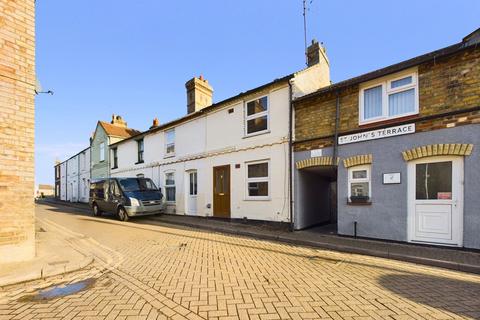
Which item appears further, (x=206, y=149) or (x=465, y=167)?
(x=206, y=149)

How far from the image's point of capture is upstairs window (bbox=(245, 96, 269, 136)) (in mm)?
11453

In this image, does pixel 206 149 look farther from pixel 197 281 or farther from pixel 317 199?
pixel 197 281

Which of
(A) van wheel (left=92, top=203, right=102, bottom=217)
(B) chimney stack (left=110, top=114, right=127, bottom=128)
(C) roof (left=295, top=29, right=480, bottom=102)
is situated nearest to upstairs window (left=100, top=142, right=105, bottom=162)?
(B) chimney stack (left=110, top=114, right=127, bottom=128)

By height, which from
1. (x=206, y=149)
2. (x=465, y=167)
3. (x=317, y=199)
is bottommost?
(x=317, y=199)

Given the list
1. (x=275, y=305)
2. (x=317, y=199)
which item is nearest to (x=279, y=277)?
(x=275, y=305)

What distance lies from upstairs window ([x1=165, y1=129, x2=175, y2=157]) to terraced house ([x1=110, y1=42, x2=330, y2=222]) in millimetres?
60

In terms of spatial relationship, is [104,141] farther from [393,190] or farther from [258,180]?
[393,190]

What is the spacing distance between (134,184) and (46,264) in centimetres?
932

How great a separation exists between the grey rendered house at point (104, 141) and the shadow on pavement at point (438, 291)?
2308 centimetres

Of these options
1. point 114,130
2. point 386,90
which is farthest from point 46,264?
point 114,130

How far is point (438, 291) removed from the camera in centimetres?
453

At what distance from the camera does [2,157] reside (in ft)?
19.0

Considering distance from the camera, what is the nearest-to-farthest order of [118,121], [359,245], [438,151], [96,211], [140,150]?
[438,151]
[359,245]
[96,211]
[140,150]
[118,121]

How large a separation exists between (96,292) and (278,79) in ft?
29.3
